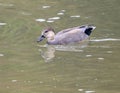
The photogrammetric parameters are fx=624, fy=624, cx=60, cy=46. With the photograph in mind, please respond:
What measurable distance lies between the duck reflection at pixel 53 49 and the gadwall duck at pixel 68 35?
27cm

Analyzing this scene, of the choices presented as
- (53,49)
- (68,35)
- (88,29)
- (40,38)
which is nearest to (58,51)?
(53,49)

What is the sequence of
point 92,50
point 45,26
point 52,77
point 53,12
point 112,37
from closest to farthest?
point 52,77, point 92,50, point 112,37, point 45,26, point 53,12

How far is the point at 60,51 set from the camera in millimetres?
15828

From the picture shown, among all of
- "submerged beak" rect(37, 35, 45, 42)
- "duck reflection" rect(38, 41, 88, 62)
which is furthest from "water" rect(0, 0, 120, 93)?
"submerged beak" rect(37, 35, 45, 42)

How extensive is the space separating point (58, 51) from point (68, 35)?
1474mm

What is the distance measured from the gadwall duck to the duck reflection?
0.89 ft

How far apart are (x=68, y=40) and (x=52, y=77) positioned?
14.2 feet

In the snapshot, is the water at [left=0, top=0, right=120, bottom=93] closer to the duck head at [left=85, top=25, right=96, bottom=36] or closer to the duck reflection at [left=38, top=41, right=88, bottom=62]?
the duck reflection at [left=38, top=41, right=88, bottom=62]

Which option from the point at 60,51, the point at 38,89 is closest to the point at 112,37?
the point at 60,51

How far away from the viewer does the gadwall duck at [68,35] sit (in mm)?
17094

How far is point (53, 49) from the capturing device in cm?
1634

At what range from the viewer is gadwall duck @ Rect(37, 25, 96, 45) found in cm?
1709

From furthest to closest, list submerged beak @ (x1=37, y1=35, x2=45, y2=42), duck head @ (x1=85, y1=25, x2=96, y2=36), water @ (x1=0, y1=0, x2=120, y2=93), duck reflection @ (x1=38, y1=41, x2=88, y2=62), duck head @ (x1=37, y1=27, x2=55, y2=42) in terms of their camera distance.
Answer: duck head @ (x1=85, y1=25, x2=96, y2=36)
duck head @ (x1=37, y1=27, x2=55, y2=42)
submerged beak @ (x1=37, y1=35, x2=45, y2=42)
duck reflection @ (x1=38, y1=41, x2=88, y2=62)
water @ (x1=0, y1=0, x2=120, y2=93)

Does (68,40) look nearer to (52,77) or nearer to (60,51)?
(60,51)
